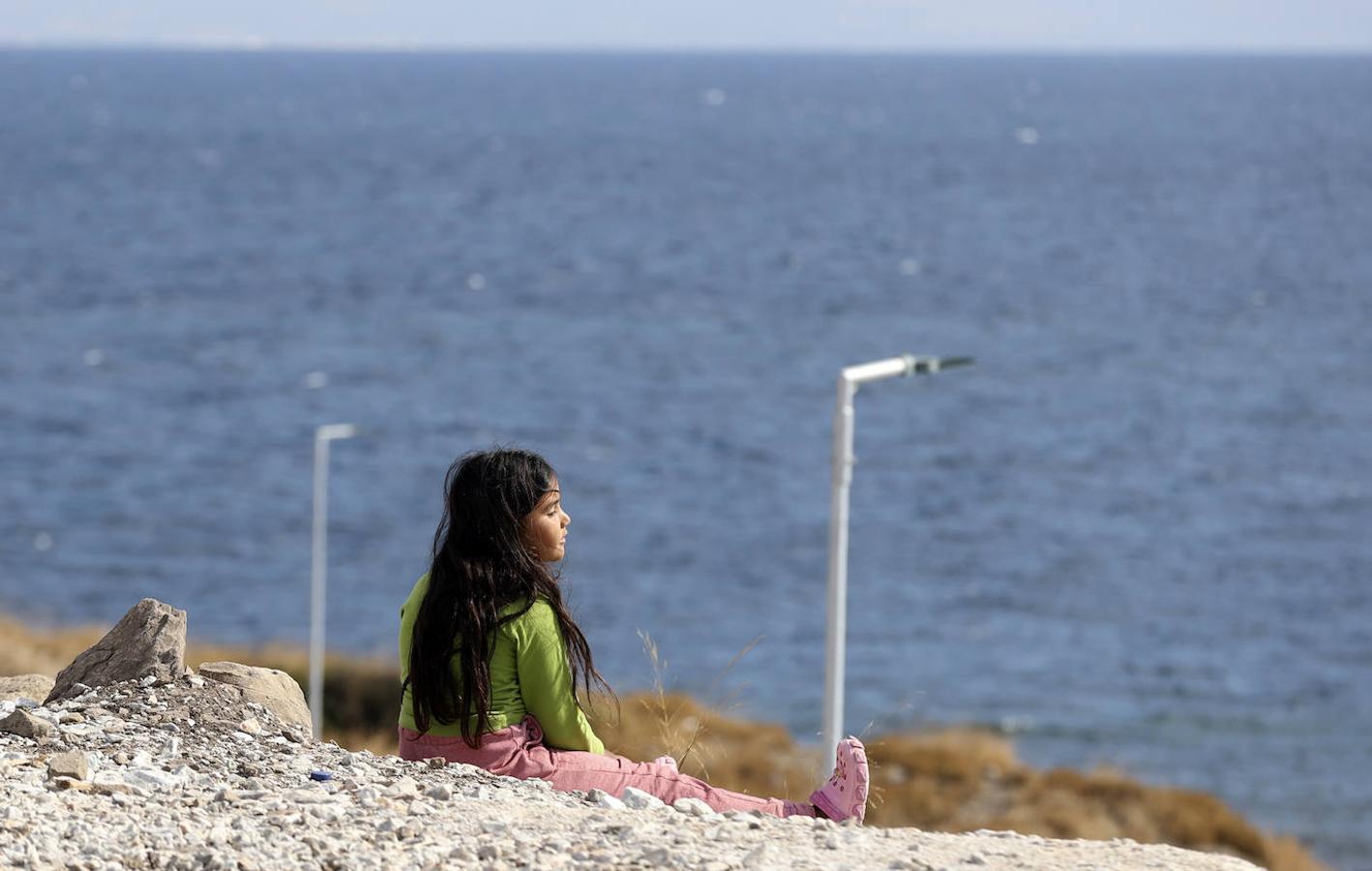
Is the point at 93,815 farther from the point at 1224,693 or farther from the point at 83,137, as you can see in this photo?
the point at 83,137

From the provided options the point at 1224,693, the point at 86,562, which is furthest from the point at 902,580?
the point at 86,562

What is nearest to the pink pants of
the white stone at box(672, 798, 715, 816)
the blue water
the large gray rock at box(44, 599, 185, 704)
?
the white stone at box(672, 798, 715, 816)

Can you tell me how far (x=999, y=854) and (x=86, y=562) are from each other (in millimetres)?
40279

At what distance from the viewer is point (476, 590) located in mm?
5305

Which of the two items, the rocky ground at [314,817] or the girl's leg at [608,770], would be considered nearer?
the rocky ground at [314,817]

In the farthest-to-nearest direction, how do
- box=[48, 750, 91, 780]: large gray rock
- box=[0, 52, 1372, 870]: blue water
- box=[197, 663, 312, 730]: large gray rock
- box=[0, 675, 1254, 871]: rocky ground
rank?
box=[0, 52, 1372, 870]: blue water, box=[197, 663, 312, 730]: large gray rock, box=[48, 750, 91, 780]: large gray rock, box=[0, 675, 1254, 871]: rocky ground

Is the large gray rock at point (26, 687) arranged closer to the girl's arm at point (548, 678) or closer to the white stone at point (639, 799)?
the girl's arm at point (548, 678)

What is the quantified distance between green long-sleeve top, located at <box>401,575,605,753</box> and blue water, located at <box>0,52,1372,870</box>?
4690 mm

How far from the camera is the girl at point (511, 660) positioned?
209 inches

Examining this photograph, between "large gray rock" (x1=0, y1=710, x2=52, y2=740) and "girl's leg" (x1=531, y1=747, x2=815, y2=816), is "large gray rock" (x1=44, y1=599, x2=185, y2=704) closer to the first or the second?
"large gray rock" (x1=0, y1=710, x2=52, y2=740)

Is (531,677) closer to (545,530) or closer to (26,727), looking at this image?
(545,530)

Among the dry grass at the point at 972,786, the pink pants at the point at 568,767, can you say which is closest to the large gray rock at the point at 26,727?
the pink pants at the point at 568,767

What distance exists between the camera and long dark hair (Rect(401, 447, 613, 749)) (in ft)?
17.4

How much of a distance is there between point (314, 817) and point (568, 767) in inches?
37.1
